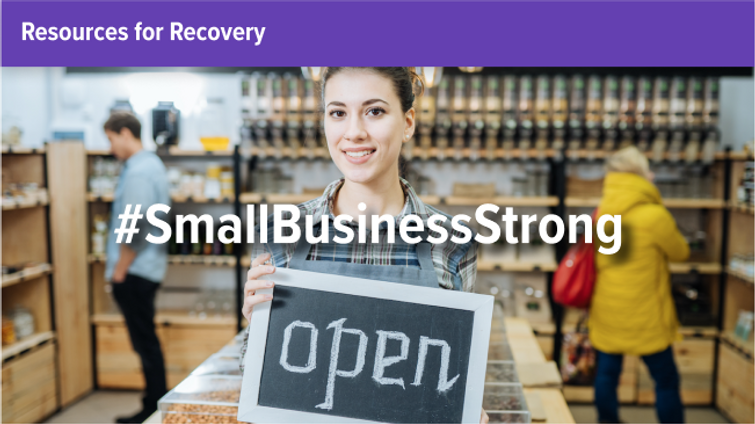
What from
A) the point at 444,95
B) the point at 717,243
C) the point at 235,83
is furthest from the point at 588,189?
the point at 235,83

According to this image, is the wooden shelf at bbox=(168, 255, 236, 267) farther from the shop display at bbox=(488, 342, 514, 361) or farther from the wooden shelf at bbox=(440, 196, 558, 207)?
the shop display at bbox=(488, 342, 514, 361)

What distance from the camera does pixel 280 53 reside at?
64.3 inches

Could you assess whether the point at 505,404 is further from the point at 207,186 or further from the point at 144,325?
the point at 207,186

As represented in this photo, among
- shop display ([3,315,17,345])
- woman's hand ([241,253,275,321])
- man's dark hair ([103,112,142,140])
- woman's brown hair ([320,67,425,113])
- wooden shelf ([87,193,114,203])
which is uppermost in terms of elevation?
man's dark hair ([103,112,142,140])

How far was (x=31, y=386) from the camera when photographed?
305 cm

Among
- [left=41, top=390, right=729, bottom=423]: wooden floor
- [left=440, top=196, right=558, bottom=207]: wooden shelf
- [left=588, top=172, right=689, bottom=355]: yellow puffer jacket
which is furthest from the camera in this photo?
[left=440, top=196, right=558, bottom=207]: wooden shelf

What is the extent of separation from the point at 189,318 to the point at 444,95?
2346mm

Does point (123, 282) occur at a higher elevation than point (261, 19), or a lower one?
lower

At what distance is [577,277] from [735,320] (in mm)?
1652

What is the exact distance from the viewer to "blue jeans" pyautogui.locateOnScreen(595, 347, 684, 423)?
102 inches

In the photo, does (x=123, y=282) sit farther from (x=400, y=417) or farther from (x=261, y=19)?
(x=400, y=417)

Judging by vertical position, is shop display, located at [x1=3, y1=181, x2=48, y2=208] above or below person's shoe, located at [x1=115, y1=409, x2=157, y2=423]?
above

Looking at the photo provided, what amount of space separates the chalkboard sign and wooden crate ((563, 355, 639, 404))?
110 inches
